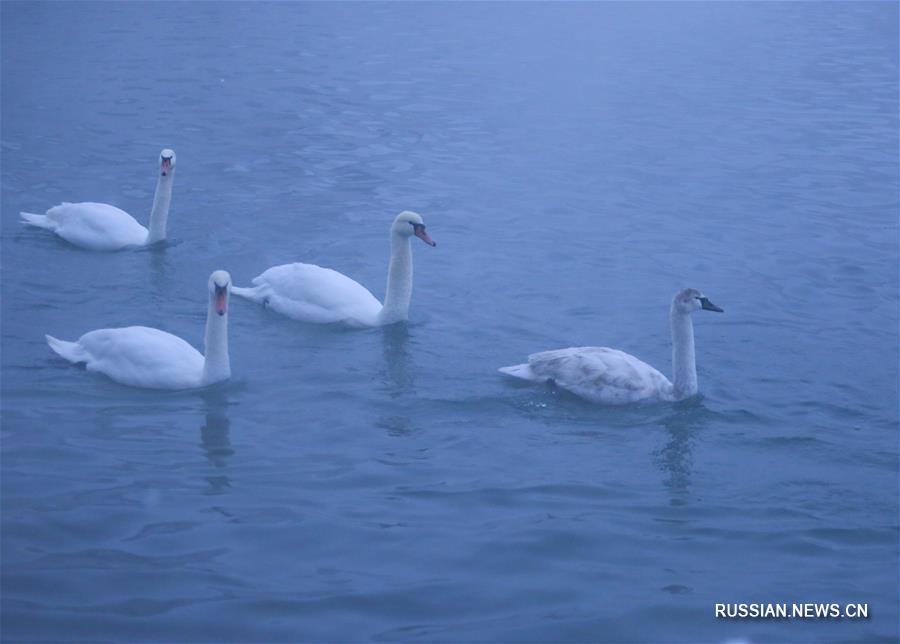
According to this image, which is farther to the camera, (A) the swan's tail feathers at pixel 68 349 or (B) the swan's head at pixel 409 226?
(B) the swan's head at pixel 409 226

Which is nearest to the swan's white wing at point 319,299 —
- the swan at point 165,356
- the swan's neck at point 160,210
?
the swan at point 165,356

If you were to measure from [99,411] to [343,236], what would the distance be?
5968 mm

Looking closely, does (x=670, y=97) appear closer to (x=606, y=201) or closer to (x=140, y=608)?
(x=606, y=201)

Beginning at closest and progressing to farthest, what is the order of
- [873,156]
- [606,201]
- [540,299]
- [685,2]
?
[540,299]
[606,201]
[873,156]
[685,2]

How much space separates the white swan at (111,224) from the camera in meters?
14.0

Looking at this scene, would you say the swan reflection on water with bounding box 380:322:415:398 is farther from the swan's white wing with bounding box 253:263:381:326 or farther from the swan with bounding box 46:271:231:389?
the swan with bounding box 46:271:231:389

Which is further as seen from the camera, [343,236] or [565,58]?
[565,58]

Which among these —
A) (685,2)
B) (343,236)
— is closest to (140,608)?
(343,236)

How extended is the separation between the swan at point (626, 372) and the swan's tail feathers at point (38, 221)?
21.8ft

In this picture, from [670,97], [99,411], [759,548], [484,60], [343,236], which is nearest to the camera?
[759,548]

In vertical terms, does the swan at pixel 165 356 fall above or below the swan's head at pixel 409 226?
below

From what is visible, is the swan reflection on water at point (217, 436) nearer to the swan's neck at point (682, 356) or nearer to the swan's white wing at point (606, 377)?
the swan's white wing at point (606, 377)

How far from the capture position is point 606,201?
56.5ft

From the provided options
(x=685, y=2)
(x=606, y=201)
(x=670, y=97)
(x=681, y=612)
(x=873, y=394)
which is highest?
(x=685, y=2)
